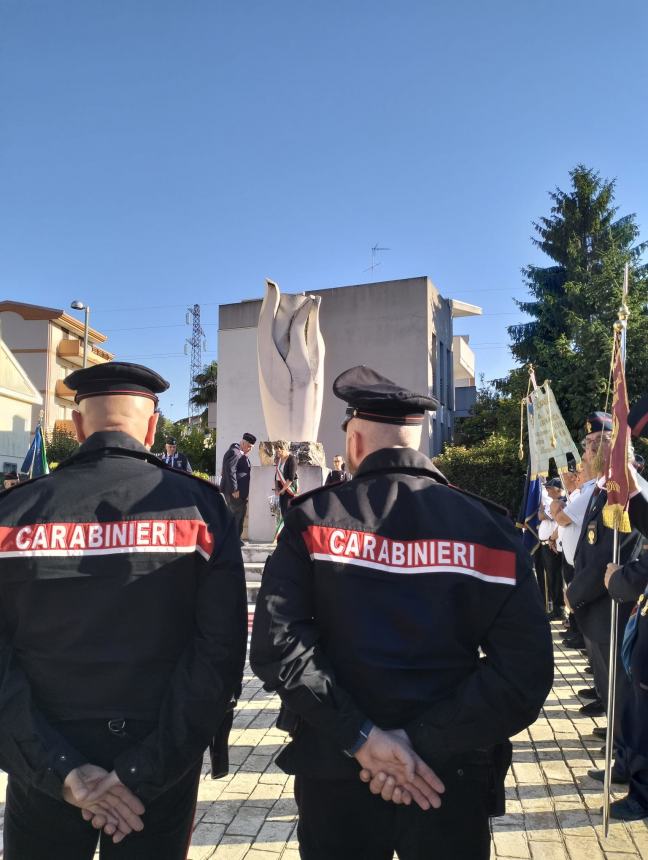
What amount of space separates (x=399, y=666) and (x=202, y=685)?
1.93 feet

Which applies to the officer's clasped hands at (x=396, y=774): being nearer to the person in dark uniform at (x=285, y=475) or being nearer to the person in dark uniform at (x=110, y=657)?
the person in dark uniform at (x=110, y=657)

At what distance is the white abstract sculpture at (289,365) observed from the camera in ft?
49.8

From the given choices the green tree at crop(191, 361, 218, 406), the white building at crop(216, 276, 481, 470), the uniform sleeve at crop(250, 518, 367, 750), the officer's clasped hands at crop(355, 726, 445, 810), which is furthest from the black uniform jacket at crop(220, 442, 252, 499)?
the green tree at crop(191, 361, 218, 406)

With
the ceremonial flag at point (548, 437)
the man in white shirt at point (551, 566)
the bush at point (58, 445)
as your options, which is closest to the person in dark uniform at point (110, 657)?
the ceremonial flag at point (548, 437)

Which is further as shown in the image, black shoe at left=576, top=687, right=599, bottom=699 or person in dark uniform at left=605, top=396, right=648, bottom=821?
black shoe at left=576, top=687, right=599, bottom=699

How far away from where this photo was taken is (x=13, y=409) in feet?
120

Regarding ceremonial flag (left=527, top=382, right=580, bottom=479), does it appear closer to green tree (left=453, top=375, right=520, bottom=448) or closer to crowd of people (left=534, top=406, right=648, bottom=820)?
crowd of people (left=534, top=406, right=648, bottom=820)

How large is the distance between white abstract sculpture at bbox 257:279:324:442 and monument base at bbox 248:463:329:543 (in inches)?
40.4

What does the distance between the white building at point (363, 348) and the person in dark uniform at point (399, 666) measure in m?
24.9

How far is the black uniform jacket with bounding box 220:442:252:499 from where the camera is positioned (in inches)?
516

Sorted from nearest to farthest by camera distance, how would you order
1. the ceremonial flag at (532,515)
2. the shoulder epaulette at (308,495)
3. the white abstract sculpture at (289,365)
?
the shoulder epaulette at (308,495) < the ceremonial flag at (532,515) < the white abstract sculpture at (289,365)

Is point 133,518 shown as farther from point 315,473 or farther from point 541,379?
point 541,379

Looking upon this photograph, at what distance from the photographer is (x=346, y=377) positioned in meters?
2.44

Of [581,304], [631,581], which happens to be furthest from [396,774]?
[581,304]
